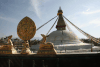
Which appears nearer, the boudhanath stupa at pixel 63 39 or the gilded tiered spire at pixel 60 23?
the boudhanath stupa at pixel 63 39

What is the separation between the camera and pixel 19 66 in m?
4.38

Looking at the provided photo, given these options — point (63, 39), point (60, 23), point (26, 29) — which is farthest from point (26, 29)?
point (60, 23)

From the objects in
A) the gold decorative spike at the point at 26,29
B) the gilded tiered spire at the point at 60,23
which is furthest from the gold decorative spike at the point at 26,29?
the gilded tiered spire at the point at 60,23

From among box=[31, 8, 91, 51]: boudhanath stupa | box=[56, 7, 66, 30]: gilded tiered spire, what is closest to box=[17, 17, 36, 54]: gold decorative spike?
box=[31, 8, 91, 51]: boudhanath stupa

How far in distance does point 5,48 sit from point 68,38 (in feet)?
42.3

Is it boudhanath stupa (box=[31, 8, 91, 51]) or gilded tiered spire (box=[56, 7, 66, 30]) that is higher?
gilded tiered spire (box=[56, 7, 66, 30])

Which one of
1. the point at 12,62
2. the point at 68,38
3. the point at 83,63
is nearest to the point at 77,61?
the point at 83,63

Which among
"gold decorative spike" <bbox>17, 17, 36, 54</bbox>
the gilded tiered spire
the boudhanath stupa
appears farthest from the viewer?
the gilded tiered spire

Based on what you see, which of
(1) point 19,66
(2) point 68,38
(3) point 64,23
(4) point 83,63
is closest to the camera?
(4) point 83,63

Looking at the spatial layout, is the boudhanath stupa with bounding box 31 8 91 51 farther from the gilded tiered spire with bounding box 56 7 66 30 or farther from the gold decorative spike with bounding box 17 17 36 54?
the gold decorative spike with bounding box 17 17 36 54

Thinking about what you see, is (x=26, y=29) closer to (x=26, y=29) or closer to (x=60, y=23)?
(x=26, y=29)

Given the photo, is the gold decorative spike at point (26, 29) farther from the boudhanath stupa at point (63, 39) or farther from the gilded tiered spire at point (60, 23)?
the gilded tiered spire at point (60, 23)

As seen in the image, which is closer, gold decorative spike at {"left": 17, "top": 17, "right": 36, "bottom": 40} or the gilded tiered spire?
gold decorative spike at {"left": 17, "top": 17, "right": 36, "bottom": 40}

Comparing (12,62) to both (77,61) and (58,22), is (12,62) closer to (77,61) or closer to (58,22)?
(77,61)
